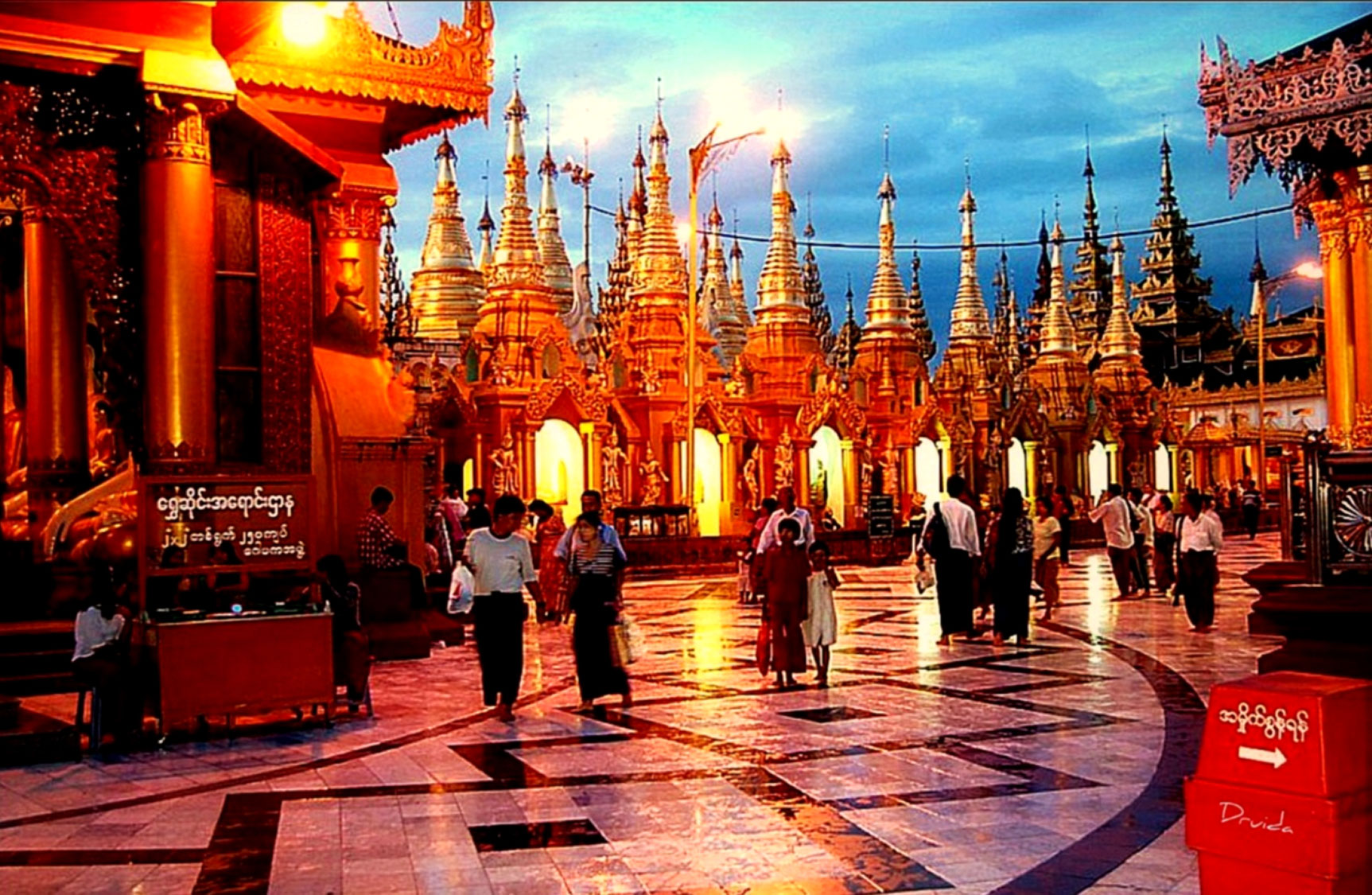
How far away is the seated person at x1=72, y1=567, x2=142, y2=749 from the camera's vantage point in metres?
8.93

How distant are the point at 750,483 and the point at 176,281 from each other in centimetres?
2271

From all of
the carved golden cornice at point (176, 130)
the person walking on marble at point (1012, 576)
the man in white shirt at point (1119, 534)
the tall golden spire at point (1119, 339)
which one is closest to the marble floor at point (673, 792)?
the person walking on marble at point (1012, 576)

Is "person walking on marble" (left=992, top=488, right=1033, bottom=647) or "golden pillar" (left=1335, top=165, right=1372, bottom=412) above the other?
"golden pillar" (left=1335, top=165, right=1372, bottom=412)

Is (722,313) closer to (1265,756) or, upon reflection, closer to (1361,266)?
(1361,266)

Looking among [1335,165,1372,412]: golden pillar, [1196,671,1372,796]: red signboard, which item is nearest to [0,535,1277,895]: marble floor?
[1196,671,1372,796]: red signboard

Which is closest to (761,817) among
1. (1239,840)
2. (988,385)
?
(1239,840)

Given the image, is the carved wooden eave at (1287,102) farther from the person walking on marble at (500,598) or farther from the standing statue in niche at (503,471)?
the standing statue in niche at (503,471)

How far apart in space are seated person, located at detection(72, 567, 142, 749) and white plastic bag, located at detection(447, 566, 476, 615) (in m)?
2.26

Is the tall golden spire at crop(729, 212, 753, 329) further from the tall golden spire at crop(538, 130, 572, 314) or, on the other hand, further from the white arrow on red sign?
the white arrow on red sign

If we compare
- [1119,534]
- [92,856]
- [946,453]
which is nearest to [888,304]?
[946,453]

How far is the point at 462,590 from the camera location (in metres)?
10.3

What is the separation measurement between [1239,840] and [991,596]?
1032 centimetres

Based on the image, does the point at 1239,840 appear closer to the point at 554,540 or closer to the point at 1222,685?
the point at 1222,685

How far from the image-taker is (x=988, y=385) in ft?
137
